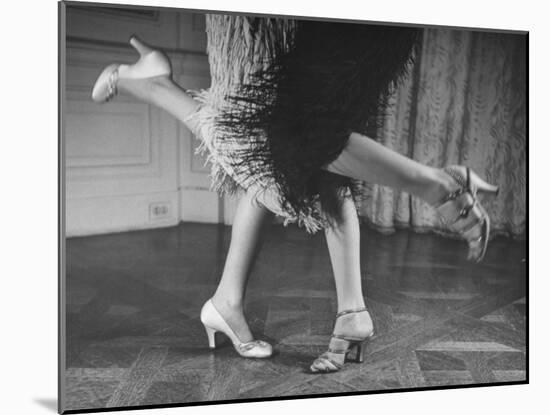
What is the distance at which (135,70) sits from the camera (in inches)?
98.1

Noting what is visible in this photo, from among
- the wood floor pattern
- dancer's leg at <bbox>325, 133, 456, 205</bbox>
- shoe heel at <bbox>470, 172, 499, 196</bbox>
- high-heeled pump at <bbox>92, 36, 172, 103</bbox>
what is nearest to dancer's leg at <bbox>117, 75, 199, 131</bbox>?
high-heeled pump at <bbox>92, 36, 172, 103</bbox>

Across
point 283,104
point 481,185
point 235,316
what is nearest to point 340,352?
point 235,316

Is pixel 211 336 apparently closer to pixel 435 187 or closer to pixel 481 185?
pixel 435 187

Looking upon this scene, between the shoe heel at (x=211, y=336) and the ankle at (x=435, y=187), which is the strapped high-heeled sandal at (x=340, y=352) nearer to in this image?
the shoe heel at (x=211, y=336)

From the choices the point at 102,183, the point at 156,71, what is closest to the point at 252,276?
the point at 102,183

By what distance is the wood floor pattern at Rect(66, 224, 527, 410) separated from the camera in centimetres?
254

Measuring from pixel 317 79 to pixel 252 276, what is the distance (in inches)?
28.1

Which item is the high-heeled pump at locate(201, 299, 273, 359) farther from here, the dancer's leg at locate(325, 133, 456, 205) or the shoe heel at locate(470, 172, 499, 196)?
the shoe heel at locate(470, 172, 499, 196)

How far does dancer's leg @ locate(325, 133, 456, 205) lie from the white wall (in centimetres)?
46

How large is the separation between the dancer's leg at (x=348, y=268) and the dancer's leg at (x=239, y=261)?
0.85ft

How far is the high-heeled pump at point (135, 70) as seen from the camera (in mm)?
2463

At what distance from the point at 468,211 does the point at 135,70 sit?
1304 mm

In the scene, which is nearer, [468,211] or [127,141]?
[127,141]

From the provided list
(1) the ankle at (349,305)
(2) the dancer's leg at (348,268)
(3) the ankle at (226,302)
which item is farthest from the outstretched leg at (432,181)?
(3) the ankle at (226,302)
